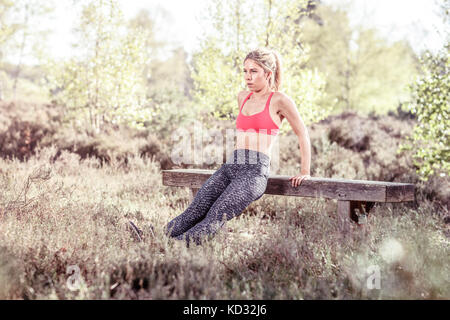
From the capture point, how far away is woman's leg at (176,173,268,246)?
3178 mm

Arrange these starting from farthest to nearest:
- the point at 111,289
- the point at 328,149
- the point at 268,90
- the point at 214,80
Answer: the point at 328,149 < the point at 214,80 < the point at 268,90 < the point at 111,289

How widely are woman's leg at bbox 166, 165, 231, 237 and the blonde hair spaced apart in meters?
0.93

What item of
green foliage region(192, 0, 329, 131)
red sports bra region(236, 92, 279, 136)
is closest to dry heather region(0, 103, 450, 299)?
red sports bra region(236, 92, 279, 136)

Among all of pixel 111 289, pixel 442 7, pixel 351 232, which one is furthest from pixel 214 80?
pixel 111 289

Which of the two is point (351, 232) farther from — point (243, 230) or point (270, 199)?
point (270, 199)

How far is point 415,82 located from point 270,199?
2.54 metres

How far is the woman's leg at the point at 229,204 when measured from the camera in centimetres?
318

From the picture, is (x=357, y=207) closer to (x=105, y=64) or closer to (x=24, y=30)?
(x=105, y=64)

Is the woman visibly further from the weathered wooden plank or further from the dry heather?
the dry heather

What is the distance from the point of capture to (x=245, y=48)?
7270 mm

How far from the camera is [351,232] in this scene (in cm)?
313

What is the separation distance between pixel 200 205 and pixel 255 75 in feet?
4.10

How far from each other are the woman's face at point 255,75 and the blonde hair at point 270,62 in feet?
0.12

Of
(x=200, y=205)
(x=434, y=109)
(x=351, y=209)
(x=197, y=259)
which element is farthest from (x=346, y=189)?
(x=434, y=109)
